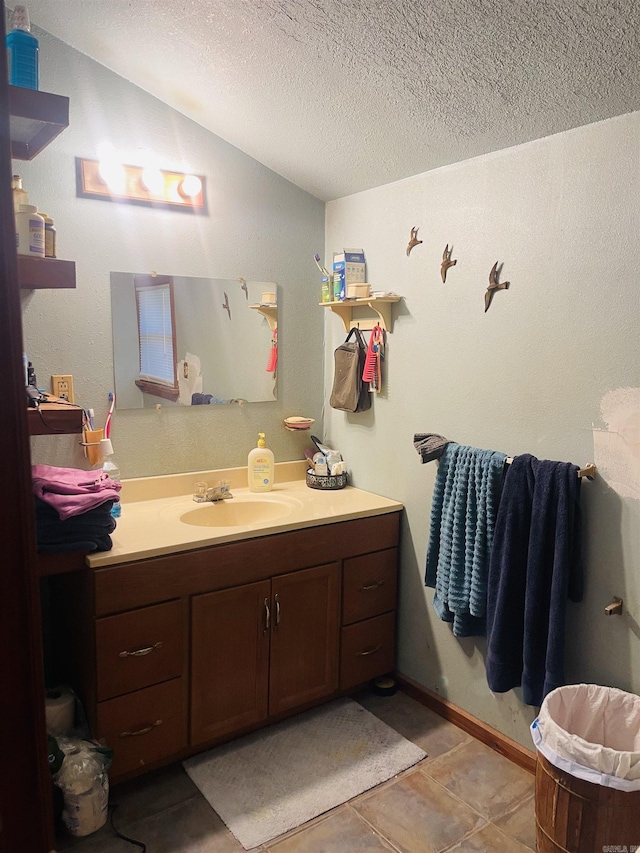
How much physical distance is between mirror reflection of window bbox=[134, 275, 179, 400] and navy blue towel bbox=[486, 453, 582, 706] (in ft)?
4.19

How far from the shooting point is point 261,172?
2.52 meters

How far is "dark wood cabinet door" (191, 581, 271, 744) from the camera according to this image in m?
2.00

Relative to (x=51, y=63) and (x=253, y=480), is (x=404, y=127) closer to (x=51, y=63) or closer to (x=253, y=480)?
(x=51, y=63)

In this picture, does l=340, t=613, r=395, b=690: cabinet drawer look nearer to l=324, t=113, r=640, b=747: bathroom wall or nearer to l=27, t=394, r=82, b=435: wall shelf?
l=324, t=113, r=640, b=747: bathroom wall

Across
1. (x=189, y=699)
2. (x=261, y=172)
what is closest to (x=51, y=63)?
(x=261, y=172)

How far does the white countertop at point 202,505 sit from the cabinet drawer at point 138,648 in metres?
0.18

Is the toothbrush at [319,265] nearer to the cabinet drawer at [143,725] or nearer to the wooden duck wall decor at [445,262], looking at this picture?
the wooden duck wall decor at [445,262]

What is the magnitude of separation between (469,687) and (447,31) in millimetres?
2010

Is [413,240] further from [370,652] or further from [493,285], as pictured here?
[370,652]

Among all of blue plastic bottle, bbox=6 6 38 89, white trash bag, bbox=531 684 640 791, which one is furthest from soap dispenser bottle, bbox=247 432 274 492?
blue plastic bottle, bbox=6 6 38 89

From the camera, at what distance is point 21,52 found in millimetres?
1483

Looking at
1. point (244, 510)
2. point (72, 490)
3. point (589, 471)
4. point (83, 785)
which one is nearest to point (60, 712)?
point (83, 785)

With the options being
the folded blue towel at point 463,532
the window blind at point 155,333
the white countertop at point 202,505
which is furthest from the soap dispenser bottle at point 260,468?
the folded blue towel at point 463,532

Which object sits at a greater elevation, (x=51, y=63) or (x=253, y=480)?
(x=51, y=63)
